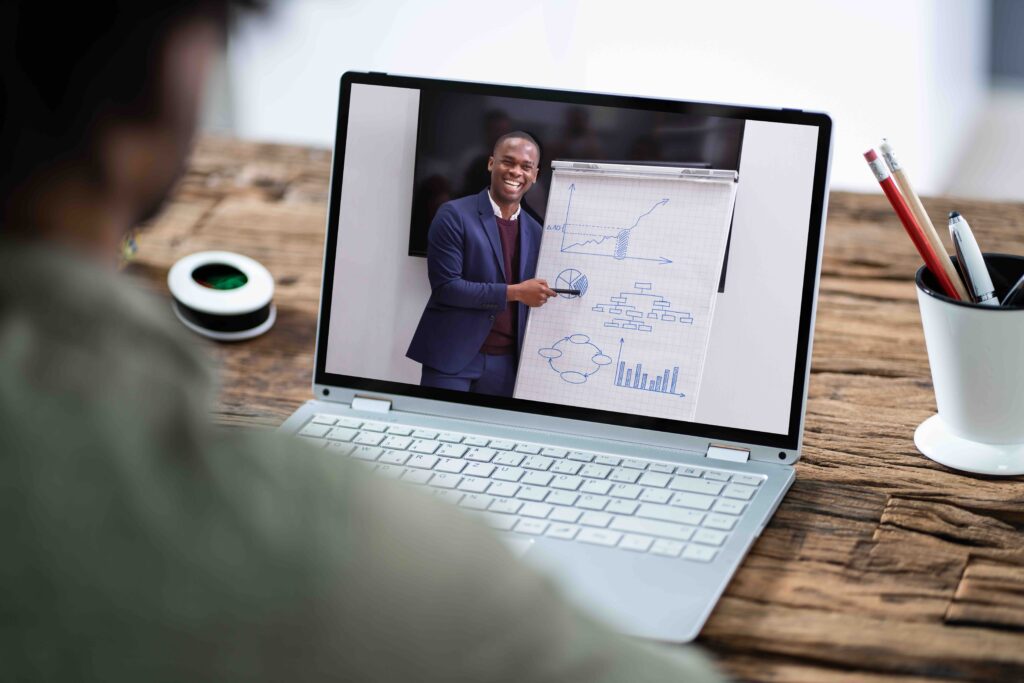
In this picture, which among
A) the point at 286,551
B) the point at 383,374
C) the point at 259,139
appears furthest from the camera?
the point at 259,139

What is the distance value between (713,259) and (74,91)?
0.59 meters

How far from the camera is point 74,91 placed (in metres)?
0.36

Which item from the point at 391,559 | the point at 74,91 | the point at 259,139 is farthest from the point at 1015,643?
the point at 259,139

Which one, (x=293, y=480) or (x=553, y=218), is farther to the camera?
(x=553, y=218)

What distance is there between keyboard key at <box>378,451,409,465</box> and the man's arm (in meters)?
0.14

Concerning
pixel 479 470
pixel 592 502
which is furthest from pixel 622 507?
Answer: pixel 479 470

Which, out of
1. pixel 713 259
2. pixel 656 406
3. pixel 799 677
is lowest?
pixel 799 677

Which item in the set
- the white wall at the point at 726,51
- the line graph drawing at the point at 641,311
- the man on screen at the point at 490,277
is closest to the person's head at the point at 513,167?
the man on screen at the point at 490,277

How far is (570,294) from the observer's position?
0.88 m

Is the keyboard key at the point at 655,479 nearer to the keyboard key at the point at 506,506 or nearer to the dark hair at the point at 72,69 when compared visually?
the keyboard key at the point at 506,506

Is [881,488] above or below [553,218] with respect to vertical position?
below

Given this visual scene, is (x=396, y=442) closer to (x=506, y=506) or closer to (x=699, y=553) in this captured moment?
(x=506, y=506)

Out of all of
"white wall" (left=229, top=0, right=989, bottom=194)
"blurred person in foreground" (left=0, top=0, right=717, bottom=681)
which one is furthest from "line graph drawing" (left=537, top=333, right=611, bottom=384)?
"white wall" (left=229, top=0, right=989, bottom=194)

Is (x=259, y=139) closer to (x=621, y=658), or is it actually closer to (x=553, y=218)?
(x=553, y=218)
